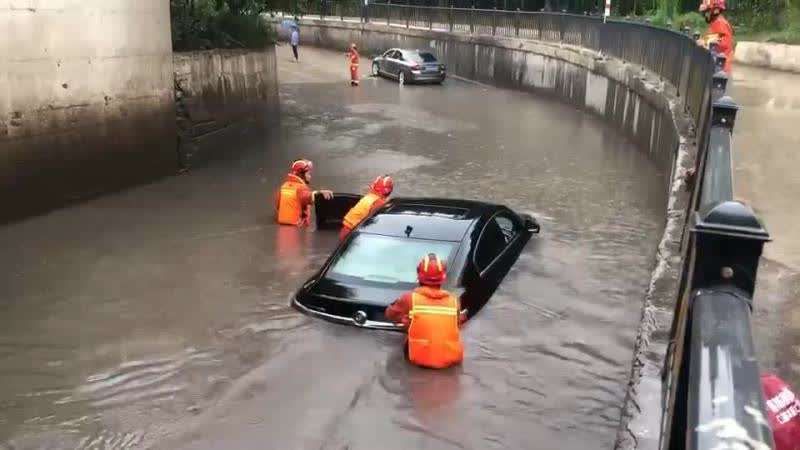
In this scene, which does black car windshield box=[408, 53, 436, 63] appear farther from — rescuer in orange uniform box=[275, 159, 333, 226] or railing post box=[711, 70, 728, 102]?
railing post box=[711, 70, 728, 102]

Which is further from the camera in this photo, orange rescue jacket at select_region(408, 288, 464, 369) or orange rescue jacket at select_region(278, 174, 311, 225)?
orange rescue jacket at select_region(278, 174, 311, 225)

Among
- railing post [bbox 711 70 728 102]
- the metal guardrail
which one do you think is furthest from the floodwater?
the metal guardrail

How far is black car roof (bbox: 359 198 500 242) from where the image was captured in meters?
8.54

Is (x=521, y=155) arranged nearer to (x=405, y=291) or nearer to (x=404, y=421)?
(x=405, y=291)

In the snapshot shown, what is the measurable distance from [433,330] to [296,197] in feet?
19.6

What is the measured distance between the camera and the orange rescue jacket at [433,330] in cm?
694

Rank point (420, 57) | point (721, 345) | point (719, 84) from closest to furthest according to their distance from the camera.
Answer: point (721, 345)
point (719, 84)
point (420, 57)

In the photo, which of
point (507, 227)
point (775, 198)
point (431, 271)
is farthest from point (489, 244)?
point (775, 198)

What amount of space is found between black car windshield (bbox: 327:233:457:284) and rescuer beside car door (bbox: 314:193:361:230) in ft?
12.6

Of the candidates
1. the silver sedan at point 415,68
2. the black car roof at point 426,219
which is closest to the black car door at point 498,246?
the black car roof at point 426,219

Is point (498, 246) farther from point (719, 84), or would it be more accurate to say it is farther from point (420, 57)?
point (420, 57)

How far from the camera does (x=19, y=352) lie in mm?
7895

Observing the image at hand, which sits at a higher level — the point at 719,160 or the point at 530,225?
the point at 719,160

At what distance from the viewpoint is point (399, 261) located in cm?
833
